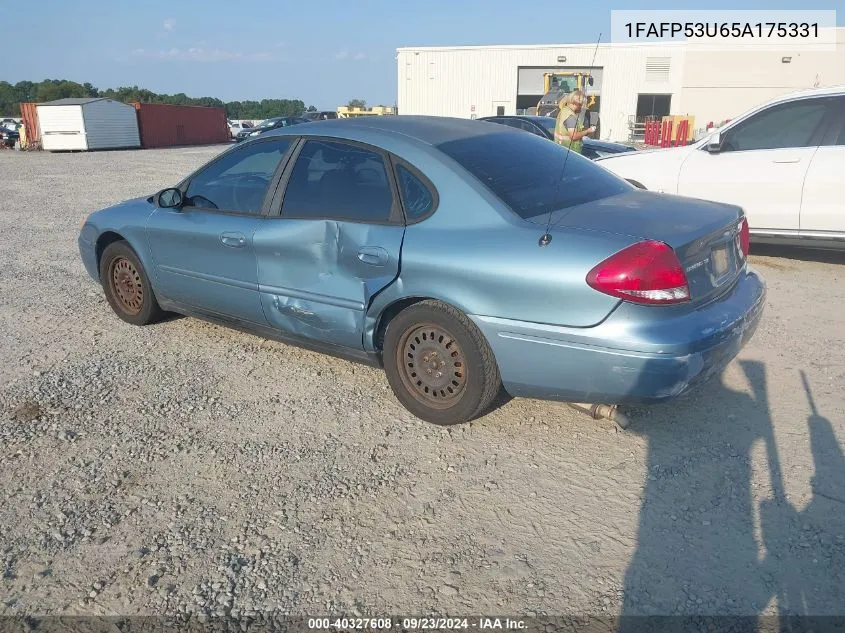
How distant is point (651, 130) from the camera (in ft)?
107

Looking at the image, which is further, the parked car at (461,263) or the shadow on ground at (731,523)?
the parked car at (461,263)

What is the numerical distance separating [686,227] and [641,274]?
0.47 meters

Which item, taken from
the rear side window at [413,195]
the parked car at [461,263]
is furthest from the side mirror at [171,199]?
the rear side window at [413,195]

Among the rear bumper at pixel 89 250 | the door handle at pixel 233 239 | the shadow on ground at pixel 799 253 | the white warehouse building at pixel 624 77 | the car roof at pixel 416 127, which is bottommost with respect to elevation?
the shadow on ground at pixel 799 253

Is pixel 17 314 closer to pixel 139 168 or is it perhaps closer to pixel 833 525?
pixel 833 525

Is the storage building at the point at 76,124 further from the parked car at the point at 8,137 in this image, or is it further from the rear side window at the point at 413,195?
the rear side window at the point at 413,195

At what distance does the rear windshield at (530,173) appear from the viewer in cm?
335

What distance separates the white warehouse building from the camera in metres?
38.9

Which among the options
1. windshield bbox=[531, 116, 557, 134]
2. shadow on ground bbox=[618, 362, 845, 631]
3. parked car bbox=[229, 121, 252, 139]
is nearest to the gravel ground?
shadow on ground bbox=[618, 362, 845, 631]

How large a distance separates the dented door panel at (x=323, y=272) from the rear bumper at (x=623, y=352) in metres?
0.66

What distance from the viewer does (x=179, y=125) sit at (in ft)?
125

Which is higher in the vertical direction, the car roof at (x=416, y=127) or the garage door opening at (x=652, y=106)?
the garage door opening at (x=652, y=106)

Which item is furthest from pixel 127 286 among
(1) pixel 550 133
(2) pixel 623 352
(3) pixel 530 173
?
(1) pixel 550 133

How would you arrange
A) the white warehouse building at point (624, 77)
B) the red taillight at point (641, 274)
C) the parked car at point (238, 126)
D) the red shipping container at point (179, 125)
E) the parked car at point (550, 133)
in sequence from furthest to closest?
1. the parked car at point (238, 126)
2. the white warehouse building at point (624, 77)
3. the red shipping container at point (179, 125)
4. the parked car at point (550, 133)
5. the red taillight at point (641, 274)
